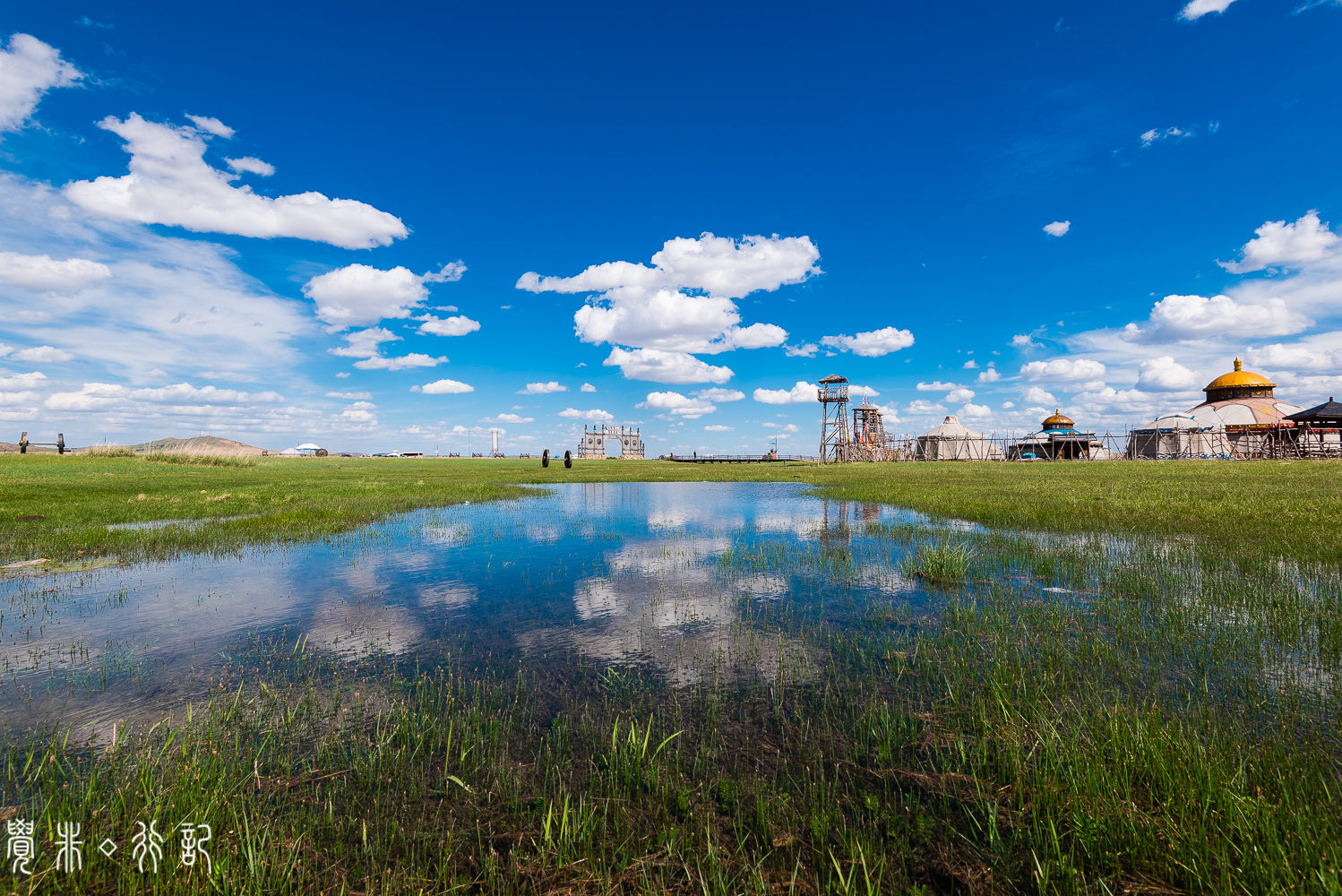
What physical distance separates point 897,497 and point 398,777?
90.4ft

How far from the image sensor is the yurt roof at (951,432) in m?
96.5

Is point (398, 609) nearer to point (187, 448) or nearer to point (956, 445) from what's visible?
point (956, 445)

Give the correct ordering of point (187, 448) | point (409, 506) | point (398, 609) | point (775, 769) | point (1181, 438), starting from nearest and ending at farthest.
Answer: point (775, 769)
point (398, 609)
point (409, 506)
point (1181, 438)
point (187, 448)

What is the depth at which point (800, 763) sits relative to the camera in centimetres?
516

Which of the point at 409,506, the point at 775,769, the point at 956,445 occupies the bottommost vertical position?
the point at 775,769

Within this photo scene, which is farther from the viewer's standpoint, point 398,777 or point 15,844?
point 398,777

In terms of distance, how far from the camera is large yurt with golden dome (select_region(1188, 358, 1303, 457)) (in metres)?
71.4

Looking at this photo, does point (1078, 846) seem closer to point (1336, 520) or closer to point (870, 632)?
point (870, 632)

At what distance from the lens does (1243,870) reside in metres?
3.42

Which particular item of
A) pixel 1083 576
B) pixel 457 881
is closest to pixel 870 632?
pixel 1083 576

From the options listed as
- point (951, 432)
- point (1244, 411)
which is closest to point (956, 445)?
point (951, 432)

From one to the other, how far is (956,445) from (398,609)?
10303 centimetres

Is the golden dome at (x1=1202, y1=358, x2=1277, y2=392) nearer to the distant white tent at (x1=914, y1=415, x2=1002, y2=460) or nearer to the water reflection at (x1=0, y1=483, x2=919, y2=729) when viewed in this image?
the distant white tent at (x1=914, y1=415, x2=1002, y2=460)

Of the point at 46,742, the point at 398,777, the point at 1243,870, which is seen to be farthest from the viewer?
the point at 46,742
